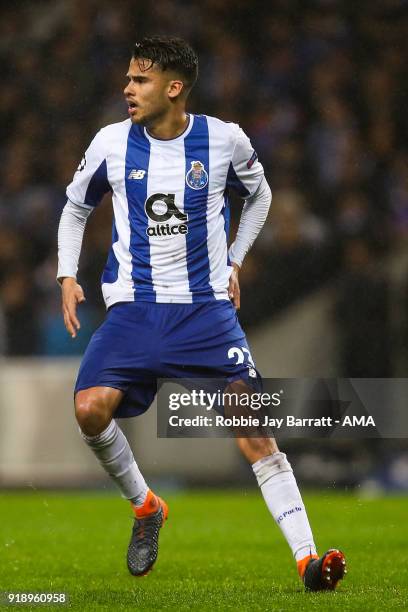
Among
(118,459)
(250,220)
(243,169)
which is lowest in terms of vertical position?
(118,459)

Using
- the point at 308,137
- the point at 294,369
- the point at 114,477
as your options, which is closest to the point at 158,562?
the point at 114,477

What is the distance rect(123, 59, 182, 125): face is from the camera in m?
4.62

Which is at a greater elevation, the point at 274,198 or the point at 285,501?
the point at 285,501

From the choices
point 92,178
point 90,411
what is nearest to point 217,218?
point 92,178

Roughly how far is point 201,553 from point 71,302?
1760 mm

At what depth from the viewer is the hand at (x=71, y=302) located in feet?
14.6

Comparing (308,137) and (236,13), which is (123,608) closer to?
(308,137)

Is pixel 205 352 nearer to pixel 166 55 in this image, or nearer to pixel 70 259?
pixel 70 259

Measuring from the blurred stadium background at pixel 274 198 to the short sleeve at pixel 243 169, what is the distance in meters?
4.38

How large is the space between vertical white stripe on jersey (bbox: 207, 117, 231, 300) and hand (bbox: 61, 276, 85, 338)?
1.62 ft

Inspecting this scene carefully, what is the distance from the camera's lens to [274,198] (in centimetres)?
1023

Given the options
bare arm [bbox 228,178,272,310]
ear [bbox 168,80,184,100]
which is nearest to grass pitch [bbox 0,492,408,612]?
bare arm [bbox 228,178,272,310]

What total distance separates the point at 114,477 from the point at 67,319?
72 centimetres

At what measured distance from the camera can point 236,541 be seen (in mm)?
6336
